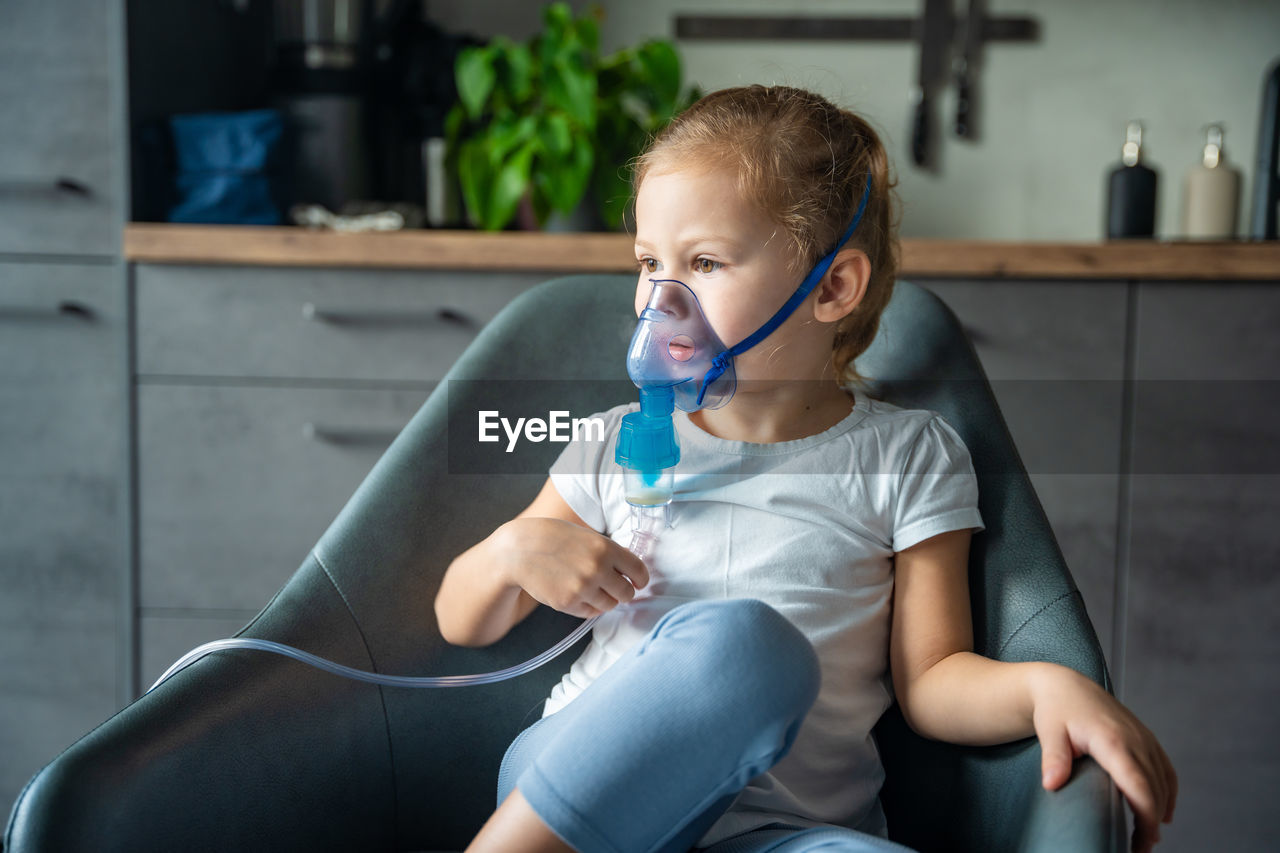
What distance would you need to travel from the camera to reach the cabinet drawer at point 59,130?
165 cm

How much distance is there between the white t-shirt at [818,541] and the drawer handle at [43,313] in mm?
1134

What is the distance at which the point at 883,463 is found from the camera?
3.00 feet

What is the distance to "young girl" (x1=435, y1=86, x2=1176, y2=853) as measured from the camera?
2.50 feet

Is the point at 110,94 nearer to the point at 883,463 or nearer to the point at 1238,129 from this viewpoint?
the point at 883,463

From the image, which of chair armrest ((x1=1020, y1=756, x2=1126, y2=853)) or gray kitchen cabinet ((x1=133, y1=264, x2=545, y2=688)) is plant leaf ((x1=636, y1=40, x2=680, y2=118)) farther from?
chair armrest ((x1=1020, y1=756, x2=1126, y2=853))

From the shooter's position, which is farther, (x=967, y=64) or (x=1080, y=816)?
(x=967, y=64)

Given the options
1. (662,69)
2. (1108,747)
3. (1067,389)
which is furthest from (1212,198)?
(1108,747)

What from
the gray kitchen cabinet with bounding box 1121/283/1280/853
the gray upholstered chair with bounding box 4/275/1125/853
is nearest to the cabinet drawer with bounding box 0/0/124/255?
the gray upholstered chair with bounding box 4/275/1125/853

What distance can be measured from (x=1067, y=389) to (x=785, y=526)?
0.95m

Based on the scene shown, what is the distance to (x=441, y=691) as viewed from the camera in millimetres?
969

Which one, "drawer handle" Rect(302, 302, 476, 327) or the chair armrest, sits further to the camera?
"drawer handle" Rect(302, 302, 476, 327)

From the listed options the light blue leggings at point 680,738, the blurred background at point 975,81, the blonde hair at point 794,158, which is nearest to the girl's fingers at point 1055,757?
the light blue leggings at point 680,738

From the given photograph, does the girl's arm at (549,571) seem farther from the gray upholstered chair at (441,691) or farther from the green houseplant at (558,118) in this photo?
the green houseplant at (558,118)

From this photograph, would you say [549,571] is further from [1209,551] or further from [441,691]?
[1209,551]
